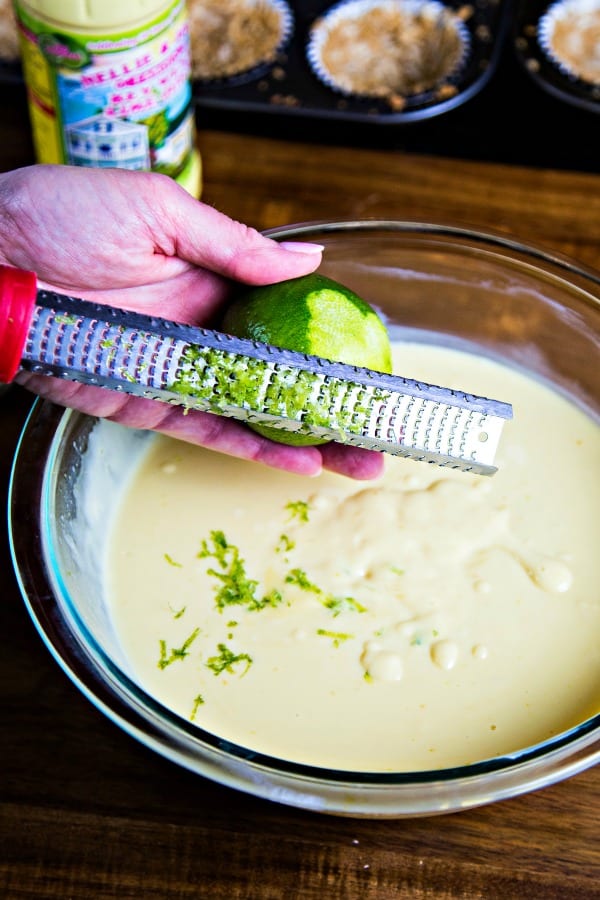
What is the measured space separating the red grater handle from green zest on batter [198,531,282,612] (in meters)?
0.52

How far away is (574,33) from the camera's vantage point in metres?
2.69

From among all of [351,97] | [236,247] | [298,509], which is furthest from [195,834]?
[351,97]

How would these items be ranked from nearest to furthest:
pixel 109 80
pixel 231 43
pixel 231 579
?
pixel 231 579, pixel 109 80, pixel 231 43

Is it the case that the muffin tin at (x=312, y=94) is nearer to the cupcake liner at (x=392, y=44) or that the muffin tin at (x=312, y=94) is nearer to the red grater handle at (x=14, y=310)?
the cupcake liner at (x=392, y=44)

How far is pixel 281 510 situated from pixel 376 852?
0.57 meters

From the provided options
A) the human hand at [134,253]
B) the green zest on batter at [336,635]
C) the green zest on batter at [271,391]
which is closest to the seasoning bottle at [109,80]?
the human hand at [134,253]

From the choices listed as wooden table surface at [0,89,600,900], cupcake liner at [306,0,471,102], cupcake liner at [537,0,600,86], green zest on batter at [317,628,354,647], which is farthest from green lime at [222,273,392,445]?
cupcake liner at [537,0,600,86]

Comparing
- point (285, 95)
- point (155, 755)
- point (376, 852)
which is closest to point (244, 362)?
point (155, 755)

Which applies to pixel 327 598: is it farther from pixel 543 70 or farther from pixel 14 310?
pixel 543 70

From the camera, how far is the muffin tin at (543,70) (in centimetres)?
249

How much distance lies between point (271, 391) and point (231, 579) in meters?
0.38

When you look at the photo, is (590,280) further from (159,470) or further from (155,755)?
(155,755)

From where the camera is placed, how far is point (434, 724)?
1.55 m

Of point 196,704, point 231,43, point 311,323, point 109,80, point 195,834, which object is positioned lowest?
point 195,834
